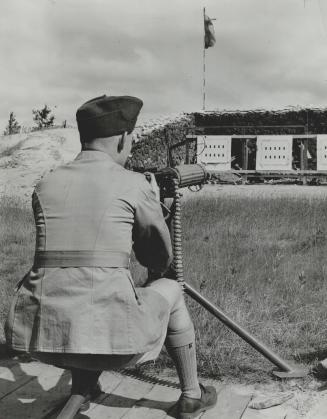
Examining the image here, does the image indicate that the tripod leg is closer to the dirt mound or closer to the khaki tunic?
the khaki tunic

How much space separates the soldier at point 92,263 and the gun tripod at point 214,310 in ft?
1.42

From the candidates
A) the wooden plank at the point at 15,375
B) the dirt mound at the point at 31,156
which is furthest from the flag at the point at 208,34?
the wooden plank at the point at 15,375

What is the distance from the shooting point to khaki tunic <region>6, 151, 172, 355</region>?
228 cm

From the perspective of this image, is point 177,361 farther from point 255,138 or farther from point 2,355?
point 255,138

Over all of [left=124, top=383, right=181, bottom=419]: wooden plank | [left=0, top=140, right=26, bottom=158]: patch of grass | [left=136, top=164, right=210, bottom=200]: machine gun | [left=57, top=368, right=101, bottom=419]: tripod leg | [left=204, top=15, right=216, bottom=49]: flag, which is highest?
[left=204, top=15, right=216, bottom=49]: flag

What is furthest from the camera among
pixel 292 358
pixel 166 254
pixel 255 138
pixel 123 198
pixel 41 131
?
pixel 41 131

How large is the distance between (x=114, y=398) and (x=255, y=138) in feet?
57.2

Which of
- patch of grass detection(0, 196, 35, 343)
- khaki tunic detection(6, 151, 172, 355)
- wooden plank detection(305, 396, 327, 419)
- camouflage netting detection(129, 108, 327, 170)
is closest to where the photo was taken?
khaki tunic detection(6, 151, 172, 355)

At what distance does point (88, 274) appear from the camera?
7.47 ft

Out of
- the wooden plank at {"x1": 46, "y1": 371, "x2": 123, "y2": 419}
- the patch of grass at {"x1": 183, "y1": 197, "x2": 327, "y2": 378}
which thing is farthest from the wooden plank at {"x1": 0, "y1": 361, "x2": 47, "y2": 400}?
the patch of grass at {"x1": 183, "y1": 197, "x2": 327, "y2": 378}

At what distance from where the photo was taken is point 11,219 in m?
9.34

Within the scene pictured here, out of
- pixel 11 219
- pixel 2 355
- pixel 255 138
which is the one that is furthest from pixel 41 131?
pixel 2 355

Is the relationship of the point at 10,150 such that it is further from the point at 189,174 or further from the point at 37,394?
the point at 189,174

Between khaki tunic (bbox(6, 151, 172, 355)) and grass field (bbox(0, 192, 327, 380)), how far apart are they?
5.09 ft
